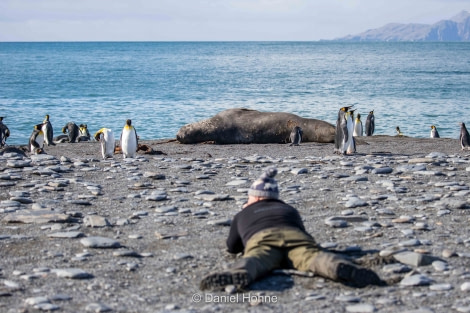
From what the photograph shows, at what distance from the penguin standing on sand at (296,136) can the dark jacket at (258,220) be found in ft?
33.4

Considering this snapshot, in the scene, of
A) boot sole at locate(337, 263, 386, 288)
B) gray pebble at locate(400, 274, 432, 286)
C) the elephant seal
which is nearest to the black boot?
boot sole at locate(337, 263, 386, 288)

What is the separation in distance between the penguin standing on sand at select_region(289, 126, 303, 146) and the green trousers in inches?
415

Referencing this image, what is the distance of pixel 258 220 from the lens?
5371 mm

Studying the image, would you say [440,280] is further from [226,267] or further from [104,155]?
[104,155]

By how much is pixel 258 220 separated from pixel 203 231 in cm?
110

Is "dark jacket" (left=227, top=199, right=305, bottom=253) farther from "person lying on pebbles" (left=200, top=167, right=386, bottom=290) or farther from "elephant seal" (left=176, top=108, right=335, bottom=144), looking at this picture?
"elephant seal" (left=176, top=108, right=335, bottom=144)

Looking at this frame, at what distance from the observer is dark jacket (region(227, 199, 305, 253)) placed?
17.5ft

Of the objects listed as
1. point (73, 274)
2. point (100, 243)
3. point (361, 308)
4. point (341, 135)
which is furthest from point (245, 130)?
point (361, 308)

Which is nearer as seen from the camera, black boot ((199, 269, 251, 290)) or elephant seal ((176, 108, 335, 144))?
black boot ((199, 269, 251, 290))

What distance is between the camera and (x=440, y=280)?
4793mm

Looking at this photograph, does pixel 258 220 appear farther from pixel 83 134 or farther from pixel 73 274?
pixel 83 134

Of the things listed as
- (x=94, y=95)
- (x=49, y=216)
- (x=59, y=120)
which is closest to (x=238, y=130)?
(x=49, y=216)

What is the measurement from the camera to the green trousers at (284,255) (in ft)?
15.6

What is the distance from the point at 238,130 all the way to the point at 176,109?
51.8 ft
